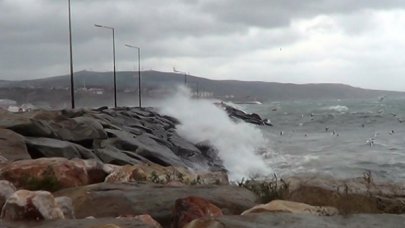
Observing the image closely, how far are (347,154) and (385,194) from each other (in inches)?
745

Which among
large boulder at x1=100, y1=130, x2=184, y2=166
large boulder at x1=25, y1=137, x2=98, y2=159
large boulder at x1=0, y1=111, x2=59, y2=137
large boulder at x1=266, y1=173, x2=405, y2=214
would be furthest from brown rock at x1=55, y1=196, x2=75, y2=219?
large boulder at x1=100, y1=130, x2=184, y2=166

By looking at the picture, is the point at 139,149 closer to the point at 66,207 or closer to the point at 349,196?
the point at 349,196

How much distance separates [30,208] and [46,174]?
6.91 ft

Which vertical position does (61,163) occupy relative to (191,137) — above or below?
above

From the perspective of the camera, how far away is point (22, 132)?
13.5 meters

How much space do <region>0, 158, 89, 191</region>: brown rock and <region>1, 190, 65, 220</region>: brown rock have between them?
5.54 feet

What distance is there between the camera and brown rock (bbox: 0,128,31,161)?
1105cm

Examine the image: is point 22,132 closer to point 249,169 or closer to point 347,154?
point 249,169

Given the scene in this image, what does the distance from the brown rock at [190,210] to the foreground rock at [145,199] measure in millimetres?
405

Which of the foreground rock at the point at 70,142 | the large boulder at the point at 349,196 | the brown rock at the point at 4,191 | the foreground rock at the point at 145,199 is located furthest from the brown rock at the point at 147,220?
the foreground rock at the point at 70,142

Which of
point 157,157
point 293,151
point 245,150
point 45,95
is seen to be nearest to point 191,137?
point 245,150

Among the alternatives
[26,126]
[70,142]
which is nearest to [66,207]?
[26,126]

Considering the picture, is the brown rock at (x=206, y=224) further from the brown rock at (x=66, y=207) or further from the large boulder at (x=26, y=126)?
the large boulder at (x=26, y=126)

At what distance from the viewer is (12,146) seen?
37.8ft
